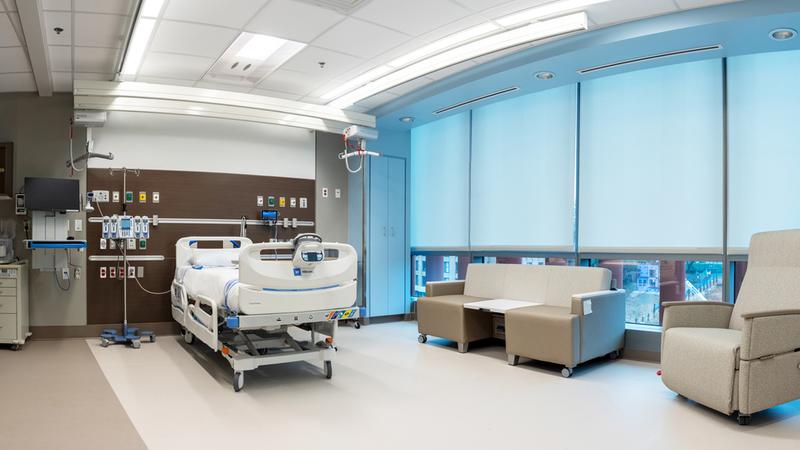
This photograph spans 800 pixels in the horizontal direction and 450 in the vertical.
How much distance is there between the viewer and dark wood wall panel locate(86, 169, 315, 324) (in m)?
5.72

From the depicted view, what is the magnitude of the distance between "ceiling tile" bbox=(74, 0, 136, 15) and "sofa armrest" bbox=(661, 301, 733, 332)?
14.9ft

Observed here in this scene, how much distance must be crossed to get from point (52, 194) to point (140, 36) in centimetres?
212

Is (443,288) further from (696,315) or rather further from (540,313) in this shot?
(696,315)

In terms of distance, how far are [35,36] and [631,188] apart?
5443mm

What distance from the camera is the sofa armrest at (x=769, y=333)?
2.96m

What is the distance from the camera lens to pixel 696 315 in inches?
145

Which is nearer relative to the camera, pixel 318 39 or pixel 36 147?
pixel 318 39

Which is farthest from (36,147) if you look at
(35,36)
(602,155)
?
(602,155)

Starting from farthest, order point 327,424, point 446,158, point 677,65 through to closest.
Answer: point 446,158 < point 677,65 < point 327,424

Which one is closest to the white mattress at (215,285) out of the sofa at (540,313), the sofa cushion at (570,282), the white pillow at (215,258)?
the white pillow at (215,258)

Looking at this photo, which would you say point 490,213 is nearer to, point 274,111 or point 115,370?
point 274,111

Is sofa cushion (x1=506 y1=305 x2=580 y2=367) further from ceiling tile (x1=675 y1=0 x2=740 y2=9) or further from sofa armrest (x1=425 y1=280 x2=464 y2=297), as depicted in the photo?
ceiling tile (x1=675 y1=0 x2=740 y2=9)

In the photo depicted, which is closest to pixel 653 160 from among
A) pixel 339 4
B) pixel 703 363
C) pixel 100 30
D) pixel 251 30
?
pixel 703 363

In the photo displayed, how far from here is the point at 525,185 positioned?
5816mm
